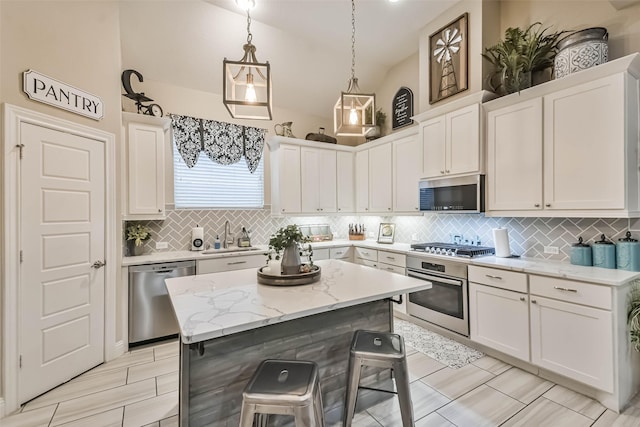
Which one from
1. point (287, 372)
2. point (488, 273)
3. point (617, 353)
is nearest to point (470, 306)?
point (488, 273)

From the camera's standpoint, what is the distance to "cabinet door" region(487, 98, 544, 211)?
2.69 meters

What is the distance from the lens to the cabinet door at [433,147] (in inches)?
137

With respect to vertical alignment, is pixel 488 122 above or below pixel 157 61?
below

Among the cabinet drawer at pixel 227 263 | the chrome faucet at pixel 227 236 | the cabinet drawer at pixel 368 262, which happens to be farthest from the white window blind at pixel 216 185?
the cabinet drawer at pixel 368 262

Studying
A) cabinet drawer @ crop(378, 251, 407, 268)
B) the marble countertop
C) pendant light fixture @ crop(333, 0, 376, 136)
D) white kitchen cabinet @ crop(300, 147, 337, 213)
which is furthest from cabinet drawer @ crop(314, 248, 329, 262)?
pendant light fixture @ crop(333, 0, 376, 136)

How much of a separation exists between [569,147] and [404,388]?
8.09ft

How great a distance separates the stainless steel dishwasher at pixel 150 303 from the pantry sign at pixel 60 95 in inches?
64.5

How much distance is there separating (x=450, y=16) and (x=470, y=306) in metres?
3.38

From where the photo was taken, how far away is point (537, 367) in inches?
98.9

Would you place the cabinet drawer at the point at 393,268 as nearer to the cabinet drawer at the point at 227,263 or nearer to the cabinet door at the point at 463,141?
the cabinet door at the point at 463,141

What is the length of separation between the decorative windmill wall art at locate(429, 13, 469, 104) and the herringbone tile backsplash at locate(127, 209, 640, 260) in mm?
1611

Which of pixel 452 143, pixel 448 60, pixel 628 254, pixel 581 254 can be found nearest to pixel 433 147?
pixel 452 143

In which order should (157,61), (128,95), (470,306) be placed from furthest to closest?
(157,61)
(128,95)
(470,306)

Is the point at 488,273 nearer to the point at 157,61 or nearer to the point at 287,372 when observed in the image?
the point at 287,372
